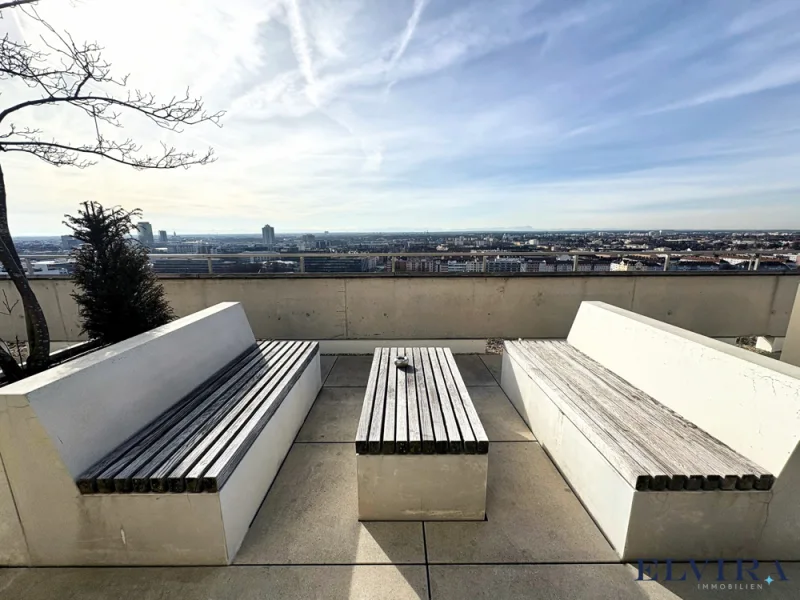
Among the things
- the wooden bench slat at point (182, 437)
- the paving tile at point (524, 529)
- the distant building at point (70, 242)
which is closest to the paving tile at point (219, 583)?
the paving tile at point (524, 529)

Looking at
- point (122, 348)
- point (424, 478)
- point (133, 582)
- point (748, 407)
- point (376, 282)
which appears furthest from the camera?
point (376, 282)

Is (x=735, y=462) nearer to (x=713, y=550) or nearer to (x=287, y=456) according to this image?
(x=713, y=550)

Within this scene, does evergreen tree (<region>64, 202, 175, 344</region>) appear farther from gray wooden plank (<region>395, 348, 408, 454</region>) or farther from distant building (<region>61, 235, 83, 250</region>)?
gray wooden plank (<region>395, 348, 408, 454</region>)

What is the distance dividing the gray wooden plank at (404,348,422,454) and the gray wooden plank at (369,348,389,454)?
19 cm

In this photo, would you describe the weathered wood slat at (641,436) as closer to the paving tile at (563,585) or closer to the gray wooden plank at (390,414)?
the paving tile at (563,585)

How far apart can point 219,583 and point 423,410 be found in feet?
4.90

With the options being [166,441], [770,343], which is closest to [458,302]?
[166,441]

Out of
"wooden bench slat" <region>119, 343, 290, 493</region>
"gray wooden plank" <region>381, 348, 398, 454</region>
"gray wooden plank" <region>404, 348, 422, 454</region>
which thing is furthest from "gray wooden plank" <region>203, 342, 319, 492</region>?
"gray wooden plank" <region>404, 348, 422, 454</region>

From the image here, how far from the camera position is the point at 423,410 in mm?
2492

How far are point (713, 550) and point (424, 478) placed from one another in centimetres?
163

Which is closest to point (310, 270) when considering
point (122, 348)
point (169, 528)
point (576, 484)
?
point (122, 348)

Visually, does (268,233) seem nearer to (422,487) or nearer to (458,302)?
(458,302)

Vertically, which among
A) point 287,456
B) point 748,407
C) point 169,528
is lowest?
point 287,456

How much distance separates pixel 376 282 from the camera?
16.6 feet
